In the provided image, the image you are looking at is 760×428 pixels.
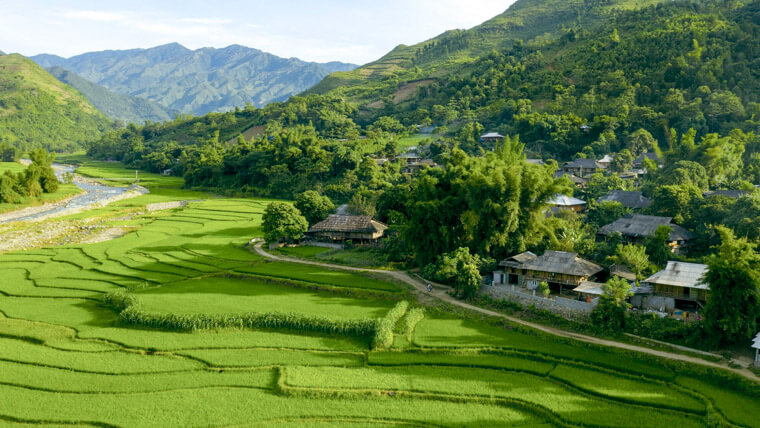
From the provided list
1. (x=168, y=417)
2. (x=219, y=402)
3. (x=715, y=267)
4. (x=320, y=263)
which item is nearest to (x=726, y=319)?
(x=715, y=267)

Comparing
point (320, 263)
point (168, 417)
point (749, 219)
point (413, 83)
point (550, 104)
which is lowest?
point (168, 417)

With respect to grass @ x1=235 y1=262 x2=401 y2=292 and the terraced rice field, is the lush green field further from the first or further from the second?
the terraced rice field

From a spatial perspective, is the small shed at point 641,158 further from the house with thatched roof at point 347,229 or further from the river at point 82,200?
the river at point 82,200

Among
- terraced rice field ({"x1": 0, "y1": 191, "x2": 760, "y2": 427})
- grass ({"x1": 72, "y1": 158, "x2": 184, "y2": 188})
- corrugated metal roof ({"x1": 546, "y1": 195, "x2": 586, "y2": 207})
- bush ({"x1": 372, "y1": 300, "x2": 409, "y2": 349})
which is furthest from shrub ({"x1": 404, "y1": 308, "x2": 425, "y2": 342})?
grass ({"x1": 72, "y1": 158, "x2": 184, "y2": 188})

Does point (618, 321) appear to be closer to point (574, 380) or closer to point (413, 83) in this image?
point (574, 380)

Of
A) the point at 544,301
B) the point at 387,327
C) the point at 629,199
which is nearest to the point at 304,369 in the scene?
the point at 387,327

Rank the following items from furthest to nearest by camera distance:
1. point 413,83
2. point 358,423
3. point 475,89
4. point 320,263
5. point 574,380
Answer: point 413,83 → point 475,89 → point 320,263 → point 574,380 → point 358,423

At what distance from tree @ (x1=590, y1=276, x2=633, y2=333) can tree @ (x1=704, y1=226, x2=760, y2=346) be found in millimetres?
4437

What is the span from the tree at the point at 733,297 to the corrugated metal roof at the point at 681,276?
10.5 feet

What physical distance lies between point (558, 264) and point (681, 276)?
307 inches

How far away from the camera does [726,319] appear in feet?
89.7

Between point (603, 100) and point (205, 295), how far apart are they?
80.2 m

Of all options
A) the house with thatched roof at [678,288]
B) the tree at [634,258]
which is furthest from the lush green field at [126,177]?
the house with thatched roof at [678,288]

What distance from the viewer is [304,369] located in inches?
1088
